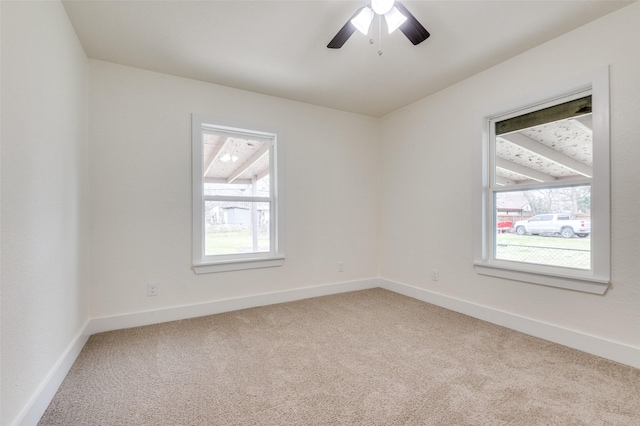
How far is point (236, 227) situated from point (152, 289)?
104 cm

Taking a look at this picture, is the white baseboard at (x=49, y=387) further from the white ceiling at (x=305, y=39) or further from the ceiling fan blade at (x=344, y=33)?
the ceiling fan blade at (x=344, y=33)

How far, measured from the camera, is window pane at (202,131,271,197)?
127 inches

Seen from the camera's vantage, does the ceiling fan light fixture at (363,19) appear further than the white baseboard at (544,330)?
No

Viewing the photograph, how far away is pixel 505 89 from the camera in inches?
107

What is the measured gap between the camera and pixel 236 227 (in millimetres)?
3371

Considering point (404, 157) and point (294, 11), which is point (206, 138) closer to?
point (294, 11)

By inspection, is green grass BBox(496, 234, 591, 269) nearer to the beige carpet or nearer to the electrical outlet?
the beige carpet

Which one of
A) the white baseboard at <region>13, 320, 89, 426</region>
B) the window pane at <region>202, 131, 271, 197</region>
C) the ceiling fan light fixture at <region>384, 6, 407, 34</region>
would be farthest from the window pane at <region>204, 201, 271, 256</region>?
the ceiling fan light fixture at <region>384, 6, 407, 34</region>

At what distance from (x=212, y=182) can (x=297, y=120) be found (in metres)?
1.30

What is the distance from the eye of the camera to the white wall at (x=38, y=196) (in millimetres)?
1274

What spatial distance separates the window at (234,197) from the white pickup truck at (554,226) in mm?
2533

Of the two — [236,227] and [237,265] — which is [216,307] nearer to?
[237,265]

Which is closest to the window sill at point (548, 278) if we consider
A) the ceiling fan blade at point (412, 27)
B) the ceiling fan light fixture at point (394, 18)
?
the ceiling fan blade at point (412, 27)

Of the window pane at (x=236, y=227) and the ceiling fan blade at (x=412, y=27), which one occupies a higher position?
the ceiling fan blade at (x=412, y=27)
